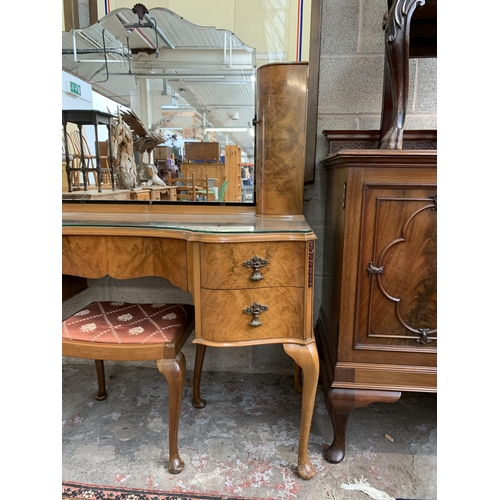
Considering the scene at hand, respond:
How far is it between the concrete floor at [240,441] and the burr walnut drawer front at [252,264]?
2.23 ft

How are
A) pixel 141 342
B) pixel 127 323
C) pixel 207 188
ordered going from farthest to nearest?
pixel 207 188 → pixel 127 323 → pixel 141 342

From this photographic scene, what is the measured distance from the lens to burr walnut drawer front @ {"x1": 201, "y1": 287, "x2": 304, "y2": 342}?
3.65ft

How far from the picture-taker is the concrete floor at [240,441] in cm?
122

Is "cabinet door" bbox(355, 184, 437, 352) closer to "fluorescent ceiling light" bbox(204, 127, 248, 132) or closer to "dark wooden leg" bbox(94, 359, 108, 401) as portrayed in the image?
"fluorescent ceiling light" bbox(204, 127, 248, 132)

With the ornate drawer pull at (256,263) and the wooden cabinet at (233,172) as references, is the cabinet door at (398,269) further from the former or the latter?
the wooden cabinet at (233,172)

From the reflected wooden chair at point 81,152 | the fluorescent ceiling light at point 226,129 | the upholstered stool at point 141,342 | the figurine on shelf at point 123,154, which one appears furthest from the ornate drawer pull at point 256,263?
the reflected wooden chair at point 81,152

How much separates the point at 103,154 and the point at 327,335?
1.22 metres

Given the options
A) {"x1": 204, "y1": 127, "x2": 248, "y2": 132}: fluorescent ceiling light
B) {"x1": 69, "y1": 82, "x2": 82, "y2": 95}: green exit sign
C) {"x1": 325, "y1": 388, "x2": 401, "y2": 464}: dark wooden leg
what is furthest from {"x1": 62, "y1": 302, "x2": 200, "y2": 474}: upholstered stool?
{"x1": 69, "y1": 82, "x2": 82, "y2": 95}: green exit sign

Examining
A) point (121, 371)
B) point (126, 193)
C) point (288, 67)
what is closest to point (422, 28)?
point (288, 67)

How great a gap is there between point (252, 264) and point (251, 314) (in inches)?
6.3

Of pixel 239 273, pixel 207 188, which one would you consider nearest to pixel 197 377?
pixel 239 273

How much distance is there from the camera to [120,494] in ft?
3.86

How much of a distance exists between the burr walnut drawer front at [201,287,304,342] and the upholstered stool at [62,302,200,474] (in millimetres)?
170

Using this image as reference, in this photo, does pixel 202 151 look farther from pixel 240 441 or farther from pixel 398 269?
pixel 240 441
